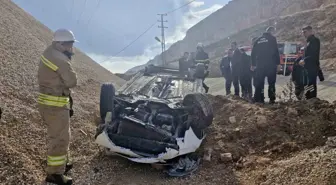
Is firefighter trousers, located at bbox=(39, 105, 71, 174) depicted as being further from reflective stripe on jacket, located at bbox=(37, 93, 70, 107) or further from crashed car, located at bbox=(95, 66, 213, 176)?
crashed car, located at bbox=(95, 66, 213, 176)

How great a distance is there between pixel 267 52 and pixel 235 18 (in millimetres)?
77706

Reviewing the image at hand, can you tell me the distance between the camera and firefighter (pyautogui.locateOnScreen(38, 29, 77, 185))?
3842mm

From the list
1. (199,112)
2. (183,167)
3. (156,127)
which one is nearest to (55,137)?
(156,127)

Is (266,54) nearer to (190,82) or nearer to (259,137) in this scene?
(190,82)

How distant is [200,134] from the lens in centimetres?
470

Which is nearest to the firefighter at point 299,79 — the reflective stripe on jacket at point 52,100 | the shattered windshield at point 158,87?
the shattered windshield at point 158,87

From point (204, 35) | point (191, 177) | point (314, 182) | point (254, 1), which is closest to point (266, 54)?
point (191, 177)

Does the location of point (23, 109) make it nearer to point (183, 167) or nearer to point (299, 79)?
point (183, 167)

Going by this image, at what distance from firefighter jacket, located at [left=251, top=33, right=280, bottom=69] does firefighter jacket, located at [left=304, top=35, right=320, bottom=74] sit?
71cm

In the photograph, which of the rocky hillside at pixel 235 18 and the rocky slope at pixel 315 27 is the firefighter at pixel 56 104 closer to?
the rocky slope at pixel 315 27

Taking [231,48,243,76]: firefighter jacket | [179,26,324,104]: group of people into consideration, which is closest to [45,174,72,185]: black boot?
[179,26,324,104]: group of people

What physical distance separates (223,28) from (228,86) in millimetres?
77037

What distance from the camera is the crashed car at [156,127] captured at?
4.25 meters

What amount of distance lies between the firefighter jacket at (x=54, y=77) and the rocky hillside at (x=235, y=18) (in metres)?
41.4
